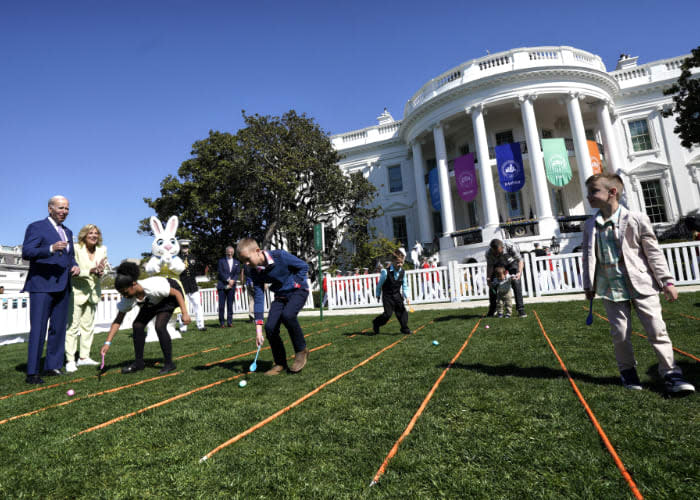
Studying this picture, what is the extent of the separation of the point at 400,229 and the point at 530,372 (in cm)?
2586

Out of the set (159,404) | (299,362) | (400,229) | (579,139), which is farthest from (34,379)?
(400,229)

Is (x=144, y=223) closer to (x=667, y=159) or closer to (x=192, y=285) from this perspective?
(x=192, y=285)

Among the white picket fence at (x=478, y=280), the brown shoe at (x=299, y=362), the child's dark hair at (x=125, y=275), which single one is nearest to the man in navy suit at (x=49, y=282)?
the child's dark hair at (x=125, y=275)

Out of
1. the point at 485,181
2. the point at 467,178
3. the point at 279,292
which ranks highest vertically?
the point at 467,178

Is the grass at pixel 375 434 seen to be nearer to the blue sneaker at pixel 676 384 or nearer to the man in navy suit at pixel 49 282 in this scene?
the blue sneaker at pixel 676 384

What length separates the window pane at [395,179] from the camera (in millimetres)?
29703

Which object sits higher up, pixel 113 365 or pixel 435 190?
pixel 435 190

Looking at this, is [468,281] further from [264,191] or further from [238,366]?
[264,191]

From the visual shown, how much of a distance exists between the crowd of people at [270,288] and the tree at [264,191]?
13.9m

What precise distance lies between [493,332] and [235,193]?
18863mm

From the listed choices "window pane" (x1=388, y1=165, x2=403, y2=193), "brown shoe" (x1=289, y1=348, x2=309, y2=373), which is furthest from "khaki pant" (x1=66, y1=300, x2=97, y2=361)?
"window pane" (x1=388, y1=165, x2=403, y2=193)

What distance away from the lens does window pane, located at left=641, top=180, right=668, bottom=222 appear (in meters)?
23.3

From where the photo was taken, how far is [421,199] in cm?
2630

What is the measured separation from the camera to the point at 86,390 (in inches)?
164
